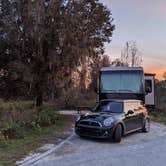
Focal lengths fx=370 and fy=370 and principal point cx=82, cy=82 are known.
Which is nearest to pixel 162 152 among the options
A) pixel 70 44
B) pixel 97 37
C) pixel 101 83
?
pixel 101 83

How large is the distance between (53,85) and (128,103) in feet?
33.8

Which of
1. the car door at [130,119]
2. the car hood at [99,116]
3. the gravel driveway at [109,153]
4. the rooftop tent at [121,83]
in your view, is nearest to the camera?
the gravel driveway at [109,153]

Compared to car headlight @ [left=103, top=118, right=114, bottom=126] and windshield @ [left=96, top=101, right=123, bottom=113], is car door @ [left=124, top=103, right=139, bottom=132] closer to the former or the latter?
windshield @ [left=96, top=101, right=123, bottom=113]

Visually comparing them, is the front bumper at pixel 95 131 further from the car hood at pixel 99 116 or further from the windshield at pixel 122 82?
the windshield at pixel 122 82

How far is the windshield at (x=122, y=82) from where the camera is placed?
70.6 ft

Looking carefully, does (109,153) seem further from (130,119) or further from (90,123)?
(130,119)

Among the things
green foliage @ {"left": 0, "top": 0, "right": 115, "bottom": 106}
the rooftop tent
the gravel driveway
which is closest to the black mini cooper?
the gravel driveway

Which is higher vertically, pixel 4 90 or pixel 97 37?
pixel 97 37

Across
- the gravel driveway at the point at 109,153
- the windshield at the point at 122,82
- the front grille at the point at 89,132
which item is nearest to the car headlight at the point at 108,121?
the front grille at the point at 89,132

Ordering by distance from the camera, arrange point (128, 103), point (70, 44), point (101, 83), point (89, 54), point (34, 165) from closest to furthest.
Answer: point (34, 165) < point (128, 103) < point (101, 83) < point (70, 44) < point (89, 54)

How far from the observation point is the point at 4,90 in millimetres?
26891

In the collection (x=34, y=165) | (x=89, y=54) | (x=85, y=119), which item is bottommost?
(x=34, y=165)

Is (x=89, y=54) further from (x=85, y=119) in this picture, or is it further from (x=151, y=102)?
(x=85, y=119)

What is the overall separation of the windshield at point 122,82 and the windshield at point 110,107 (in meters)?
5.22
